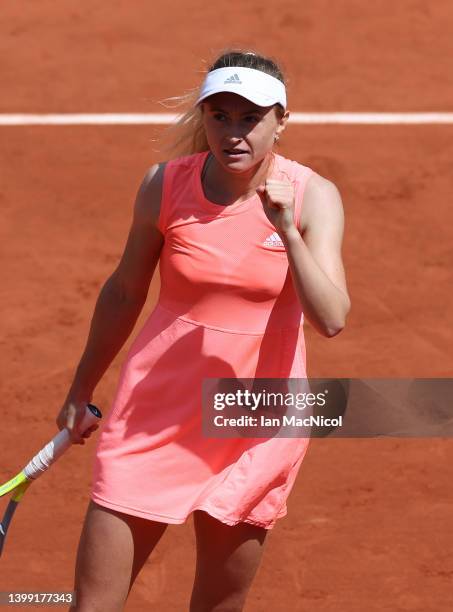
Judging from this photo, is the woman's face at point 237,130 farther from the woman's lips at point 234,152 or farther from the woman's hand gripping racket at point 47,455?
the woman's hand gripping racket at point 47,455

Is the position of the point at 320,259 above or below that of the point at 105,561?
above

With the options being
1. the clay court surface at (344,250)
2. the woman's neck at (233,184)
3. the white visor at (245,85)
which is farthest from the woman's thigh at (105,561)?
the clay court surface at (344,250)

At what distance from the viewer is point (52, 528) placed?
256 inches

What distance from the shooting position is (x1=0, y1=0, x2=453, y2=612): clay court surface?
6.31 m

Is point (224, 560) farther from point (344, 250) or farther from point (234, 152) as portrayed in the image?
point (344, 250)

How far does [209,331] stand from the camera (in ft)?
14.1

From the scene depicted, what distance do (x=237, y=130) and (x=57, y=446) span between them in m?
1.23

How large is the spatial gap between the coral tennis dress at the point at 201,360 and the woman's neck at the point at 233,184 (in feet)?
0.11

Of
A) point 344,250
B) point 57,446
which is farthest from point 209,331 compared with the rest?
point 344,250

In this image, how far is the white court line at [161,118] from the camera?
10000mm

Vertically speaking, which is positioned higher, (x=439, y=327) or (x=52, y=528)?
(x=439, y=327)

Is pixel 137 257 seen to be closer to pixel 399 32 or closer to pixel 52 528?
pixel 52 528

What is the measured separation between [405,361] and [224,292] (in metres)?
3.67

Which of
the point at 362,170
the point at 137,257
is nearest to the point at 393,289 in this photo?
the point at 362,170
